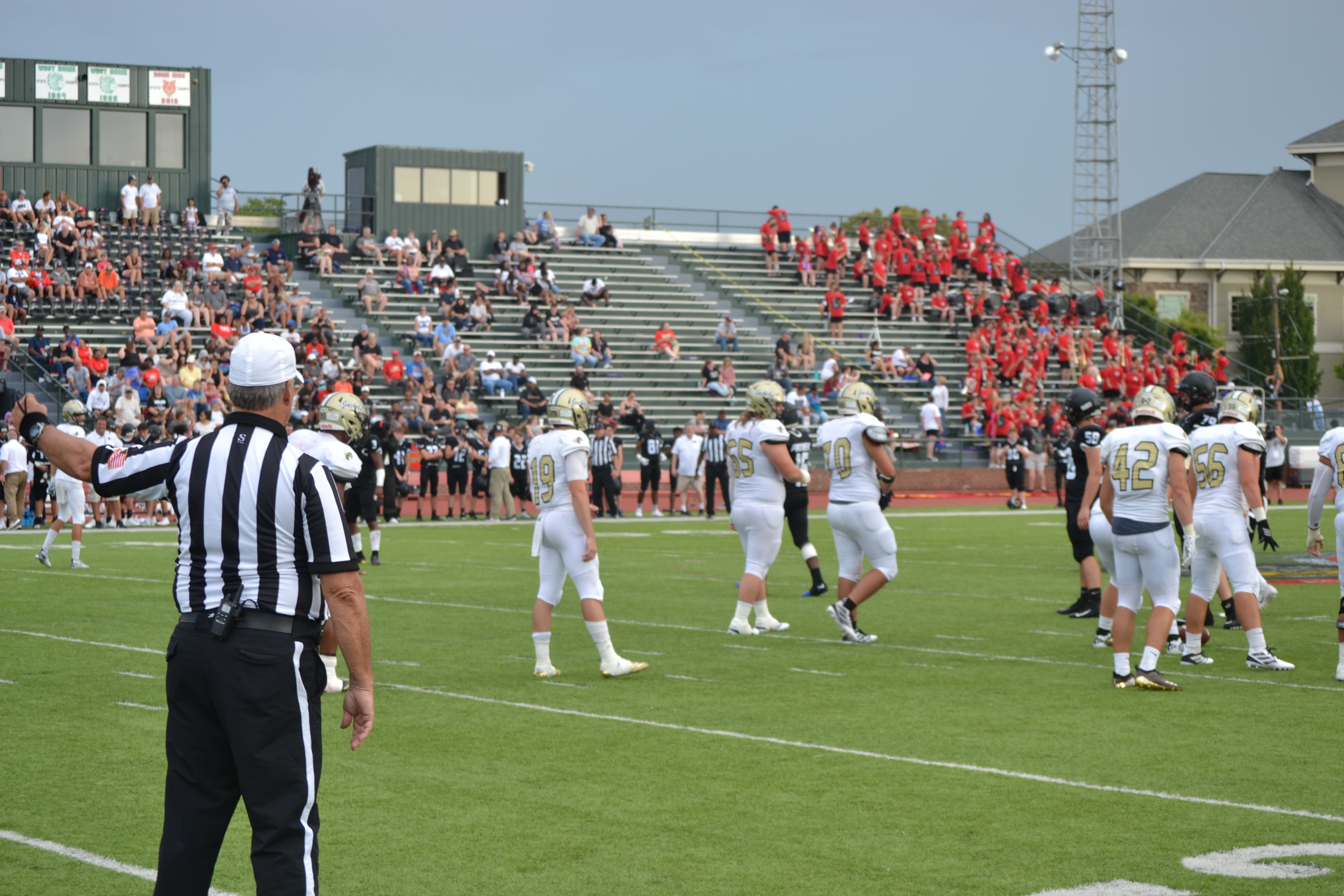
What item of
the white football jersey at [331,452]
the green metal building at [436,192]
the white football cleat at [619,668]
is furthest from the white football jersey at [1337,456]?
the green metal building at [436,192]

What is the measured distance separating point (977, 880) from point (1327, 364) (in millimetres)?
62444

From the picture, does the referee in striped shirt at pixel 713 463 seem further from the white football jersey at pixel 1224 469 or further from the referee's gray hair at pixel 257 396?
the referee's gray hair at pixel 257 396

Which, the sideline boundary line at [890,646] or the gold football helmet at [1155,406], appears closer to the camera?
the gold football helmet at [1155,406]

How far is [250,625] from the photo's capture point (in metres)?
4.22

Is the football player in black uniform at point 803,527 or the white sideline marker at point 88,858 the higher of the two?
the football player in black uniform at point 803,527

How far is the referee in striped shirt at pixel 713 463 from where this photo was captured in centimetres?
2750

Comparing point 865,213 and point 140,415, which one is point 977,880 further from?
point 865,213

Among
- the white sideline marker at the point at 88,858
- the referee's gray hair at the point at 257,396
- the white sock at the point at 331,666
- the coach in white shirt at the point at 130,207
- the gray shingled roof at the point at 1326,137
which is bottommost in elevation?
the white sideline marker at the point at 88,858

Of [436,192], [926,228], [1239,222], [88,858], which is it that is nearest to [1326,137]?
[1239,222]

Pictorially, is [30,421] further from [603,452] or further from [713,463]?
[713,463]

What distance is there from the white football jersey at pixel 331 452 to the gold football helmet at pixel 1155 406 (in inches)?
188

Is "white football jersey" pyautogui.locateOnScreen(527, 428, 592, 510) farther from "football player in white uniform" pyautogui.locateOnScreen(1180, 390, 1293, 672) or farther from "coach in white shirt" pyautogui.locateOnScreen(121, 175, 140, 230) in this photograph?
"coach in white shirt" pyautogui.locateOnScreen(121, 175, 140, 230)

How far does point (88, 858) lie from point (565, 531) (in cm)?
448

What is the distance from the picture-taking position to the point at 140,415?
25.9 m
